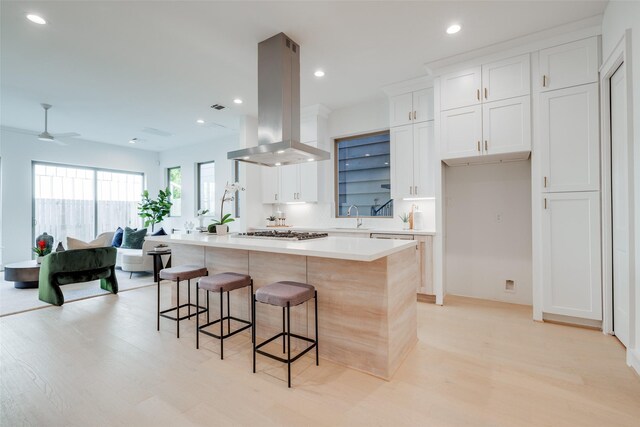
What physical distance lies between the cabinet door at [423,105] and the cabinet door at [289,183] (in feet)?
6.92

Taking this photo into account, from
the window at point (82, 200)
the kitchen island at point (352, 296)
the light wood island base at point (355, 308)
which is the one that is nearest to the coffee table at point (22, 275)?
the window at point (82, 200)

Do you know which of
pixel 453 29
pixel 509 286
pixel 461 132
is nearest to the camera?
pixel 453 29

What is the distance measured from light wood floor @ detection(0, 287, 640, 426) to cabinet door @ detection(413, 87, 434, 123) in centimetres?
267

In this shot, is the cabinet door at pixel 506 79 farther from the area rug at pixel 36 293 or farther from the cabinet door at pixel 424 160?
the area rug at pixel 36 293

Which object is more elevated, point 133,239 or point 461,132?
point 461,132

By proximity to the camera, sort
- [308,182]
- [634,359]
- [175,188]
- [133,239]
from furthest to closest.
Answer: [175,188]
[133,239]
[308,182]
[634,359]

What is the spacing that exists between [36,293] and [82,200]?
349 cm

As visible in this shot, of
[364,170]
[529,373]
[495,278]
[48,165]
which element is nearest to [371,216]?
[364,170]

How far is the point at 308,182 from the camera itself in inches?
201

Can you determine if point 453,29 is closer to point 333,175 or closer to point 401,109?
point 401,109

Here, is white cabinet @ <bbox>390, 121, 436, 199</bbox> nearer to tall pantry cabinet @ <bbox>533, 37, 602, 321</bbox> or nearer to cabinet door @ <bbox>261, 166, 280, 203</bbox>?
tall pantry cabinet @ <bbox>533, 37, 602, 321</bbox>

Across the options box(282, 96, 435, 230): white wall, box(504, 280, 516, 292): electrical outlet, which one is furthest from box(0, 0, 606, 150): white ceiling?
box(504, 280, 516, 292): electrical outlet

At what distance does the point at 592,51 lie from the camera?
2881 millimetres

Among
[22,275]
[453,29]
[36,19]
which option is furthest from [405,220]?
[22,275]
